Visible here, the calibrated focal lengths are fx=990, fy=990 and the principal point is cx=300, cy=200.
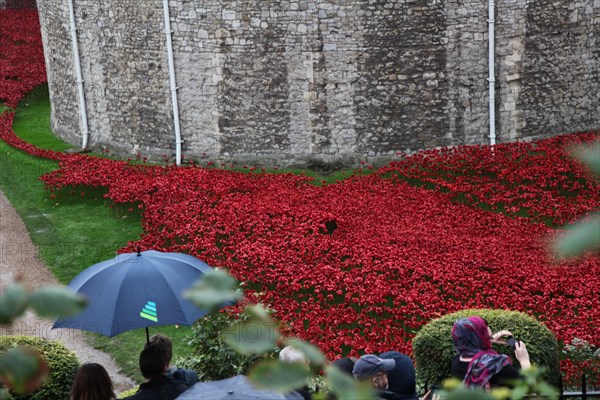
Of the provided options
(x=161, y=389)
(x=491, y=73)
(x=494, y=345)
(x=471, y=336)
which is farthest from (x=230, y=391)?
(x=491, y=73)

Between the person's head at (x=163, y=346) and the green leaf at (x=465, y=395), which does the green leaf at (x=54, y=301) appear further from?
the person's head at (x=163, y=346)

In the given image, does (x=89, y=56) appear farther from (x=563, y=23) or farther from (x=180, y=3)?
(x=563, y=23)

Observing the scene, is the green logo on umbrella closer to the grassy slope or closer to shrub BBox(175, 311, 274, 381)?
shrub BBox(175, 311, 274, 381)

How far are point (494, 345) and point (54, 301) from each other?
6245 millimetres

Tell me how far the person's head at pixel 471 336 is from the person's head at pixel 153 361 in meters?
2.20

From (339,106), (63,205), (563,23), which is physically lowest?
(63,205)

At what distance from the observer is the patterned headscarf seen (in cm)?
708

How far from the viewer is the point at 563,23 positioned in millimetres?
17109

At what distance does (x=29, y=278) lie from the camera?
13953mm

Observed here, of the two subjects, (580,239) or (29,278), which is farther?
(29,278)

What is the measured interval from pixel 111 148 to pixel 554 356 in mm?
12158

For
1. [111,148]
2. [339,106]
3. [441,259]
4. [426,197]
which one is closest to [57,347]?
[441,259]

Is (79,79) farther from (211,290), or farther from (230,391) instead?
(211,290)

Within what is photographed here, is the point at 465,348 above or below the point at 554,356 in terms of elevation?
above
